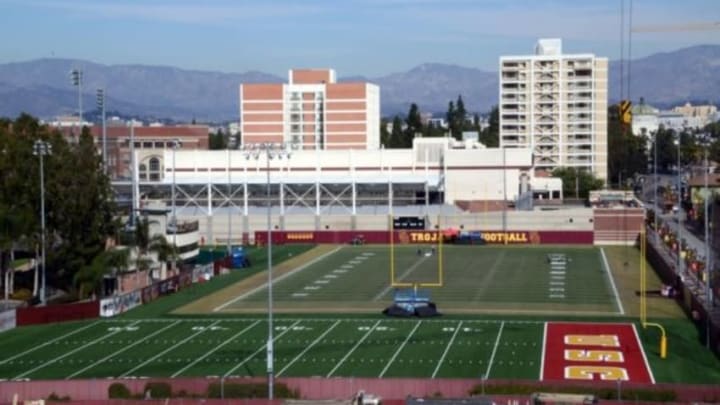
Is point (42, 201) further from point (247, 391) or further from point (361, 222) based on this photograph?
point (361, 222)

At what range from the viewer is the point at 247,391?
110 ft

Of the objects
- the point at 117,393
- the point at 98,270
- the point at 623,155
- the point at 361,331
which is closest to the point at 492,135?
the point at 623,155

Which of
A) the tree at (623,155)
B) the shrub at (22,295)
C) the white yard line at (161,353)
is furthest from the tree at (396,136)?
the white yard line at (161,353)

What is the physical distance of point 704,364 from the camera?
40750mm

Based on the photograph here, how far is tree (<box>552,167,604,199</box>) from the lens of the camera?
133m

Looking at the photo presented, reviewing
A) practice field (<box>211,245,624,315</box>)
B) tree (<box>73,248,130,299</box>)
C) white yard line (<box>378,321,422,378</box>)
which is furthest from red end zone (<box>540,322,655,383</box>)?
tree (<box>73,248,130,299</box>)

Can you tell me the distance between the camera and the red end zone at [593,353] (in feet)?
127

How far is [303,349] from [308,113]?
9531 centimetres

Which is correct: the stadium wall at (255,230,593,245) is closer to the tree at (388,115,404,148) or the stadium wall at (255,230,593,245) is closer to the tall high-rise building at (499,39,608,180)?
the tall high-rise building at (499,39,608,180)

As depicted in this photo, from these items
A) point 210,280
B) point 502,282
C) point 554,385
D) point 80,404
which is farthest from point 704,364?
point 210,280

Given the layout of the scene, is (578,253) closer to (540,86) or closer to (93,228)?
(93,228)

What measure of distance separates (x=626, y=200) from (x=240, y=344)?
5701 cm

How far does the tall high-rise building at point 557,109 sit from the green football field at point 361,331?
72450 mm

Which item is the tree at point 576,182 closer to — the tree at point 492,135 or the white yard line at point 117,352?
the tree at point 492,135
